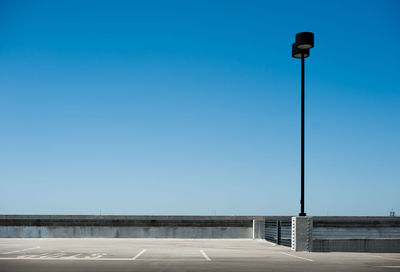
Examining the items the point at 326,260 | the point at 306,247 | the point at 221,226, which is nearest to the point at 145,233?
the point at 221,226

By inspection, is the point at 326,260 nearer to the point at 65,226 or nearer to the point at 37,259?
the point at 37,259

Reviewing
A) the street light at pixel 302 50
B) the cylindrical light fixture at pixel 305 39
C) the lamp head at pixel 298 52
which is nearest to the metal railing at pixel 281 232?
the street light at pixel 302 50

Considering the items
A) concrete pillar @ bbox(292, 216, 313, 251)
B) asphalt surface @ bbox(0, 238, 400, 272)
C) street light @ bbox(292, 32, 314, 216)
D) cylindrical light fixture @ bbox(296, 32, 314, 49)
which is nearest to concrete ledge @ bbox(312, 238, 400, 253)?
concrete pillar @ bbox(292, 216, 313, 251)

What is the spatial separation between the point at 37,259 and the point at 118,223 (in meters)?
13.0

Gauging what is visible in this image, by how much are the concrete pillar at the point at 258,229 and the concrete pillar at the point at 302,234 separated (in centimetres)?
779

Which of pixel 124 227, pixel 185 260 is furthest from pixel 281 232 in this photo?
pixel 124 227

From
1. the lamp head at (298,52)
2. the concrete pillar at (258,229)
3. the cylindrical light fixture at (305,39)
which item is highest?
the cylindrical light fixture at (305,39)

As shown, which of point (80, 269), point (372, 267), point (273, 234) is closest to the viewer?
point (80, 269)

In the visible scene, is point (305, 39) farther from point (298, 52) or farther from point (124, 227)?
point (124, 227)

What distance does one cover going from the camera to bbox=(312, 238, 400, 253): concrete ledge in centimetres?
2098

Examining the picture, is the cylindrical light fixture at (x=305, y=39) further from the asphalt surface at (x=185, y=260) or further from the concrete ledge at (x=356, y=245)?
the asphalt surface at (x=185, y=260)

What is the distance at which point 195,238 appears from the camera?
29.8 m

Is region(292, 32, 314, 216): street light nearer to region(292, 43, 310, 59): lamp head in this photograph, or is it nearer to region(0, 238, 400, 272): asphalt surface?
region(292, 43, 310, 59): lamp head

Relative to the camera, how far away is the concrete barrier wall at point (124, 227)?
94.7 feet
